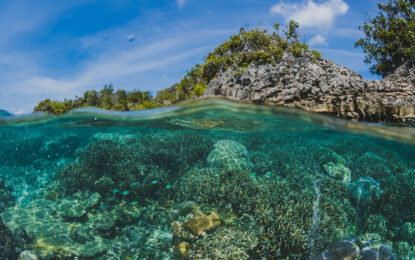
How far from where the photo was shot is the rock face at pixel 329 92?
10469mm

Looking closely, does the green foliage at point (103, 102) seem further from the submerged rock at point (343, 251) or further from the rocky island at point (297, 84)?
the submerged rock at point (343, 251)

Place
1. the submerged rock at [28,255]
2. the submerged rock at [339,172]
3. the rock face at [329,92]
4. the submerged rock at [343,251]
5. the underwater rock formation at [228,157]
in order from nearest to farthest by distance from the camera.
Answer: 1. the submerged rock at [343,251]
2. the submerged rock at [28,255]
3. the rock face at [329,92]
4. the underwater rock formation at [228,157]
5. the submerged rock at [339,172]

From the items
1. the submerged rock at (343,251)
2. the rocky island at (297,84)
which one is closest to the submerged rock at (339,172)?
the rocky island at (297,84)

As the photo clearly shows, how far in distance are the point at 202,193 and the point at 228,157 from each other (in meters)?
3.22

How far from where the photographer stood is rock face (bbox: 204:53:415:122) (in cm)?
1047

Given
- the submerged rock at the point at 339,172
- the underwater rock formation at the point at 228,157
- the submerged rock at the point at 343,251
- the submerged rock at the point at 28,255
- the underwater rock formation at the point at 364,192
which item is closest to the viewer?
the submerged rock at the point at 343,251

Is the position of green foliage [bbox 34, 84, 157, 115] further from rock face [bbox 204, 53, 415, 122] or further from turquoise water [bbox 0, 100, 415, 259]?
rock face [bbox 204, 53, 415, 122]

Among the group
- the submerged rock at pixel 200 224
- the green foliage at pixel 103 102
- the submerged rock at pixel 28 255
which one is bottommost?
the submerged rock at pixel 28 255

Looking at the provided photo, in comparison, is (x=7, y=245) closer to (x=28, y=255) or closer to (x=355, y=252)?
(x=28, y=255)

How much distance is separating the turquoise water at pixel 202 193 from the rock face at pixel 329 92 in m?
0.68

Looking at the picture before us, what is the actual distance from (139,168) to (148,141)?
3738 mm

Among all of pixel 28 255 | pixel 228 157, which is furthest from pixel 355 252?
pixel 28 255

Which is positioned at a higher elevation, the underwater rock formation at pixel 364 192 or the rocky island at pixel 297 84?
the rocky island at pixel 297 84

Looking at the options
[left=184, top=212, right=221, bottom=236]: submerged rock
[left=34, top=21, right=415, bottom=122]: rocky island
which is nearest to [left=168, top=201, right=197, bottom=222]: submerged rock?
[left=184, top=212, right=221, bottom=236]: submerged rock
